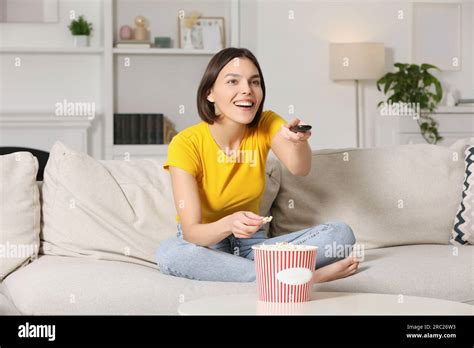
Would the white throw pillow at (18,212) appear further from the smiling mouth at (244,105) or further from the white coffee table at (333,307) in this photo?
the white coffee table at (333,307)

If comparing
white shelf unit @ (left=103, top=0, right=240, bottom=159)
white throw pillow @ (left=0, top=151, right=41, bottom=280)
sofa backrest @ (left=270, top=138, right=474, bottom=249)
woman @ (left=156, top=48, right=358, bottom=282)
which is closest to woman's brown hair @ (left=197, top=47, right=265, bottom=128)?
woman @ (left=156, top=48, right=358, bottom=282)

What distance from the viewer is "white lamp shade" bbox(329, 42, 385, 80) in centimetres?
529

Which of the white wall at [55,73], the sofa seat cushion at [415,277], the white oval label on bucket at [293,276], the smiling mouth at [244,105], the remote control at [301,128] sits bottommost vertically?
the sofa seat cushion at [415,277]

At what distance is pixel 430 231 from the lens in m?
2.70

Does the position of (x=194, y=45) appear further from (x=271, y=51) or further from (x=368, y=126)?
(x=368, y=126)

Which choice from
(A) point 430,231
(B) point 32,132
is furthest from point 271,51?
(A) point 430,231

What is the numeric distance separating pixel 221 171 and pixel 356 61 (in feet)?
10.6

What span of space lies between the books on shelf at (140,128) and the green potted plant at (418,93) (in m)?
1.44

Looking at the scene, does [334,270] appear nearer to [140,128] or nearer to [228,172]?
[228,172]

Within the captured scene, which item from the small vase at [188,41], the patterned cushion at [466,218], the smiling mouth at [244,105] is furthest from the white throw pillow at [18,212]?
the small vase at [188,41]

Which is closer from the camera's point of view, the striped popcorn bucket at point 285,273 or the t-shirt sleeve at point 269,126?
the striped popcorn bucket at point 285,273

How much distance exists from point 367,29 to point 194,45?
117 cm

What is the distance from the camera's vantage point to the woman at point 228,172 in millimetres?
2086
